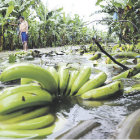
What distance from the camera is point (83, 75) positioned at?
6.19 feet

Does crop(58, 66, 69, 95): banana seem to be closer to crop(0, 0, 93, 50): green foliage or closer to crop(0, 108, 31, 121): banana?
crop(0, 108, 31, 121): banana

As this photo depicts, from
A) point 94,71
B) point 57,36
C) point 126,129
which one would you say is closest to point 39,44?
point 57,36

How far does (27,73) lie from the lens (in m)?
1.31

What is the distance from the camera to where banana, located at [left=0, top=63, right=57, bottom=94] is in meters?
1.24

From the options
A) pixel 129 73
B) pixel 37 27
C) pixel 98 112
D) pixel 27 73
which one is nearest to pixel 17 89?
pixel 27 73

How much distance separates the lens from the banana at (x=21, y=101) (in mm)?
1191

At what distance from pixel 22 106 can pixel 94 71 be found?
1.98 meters

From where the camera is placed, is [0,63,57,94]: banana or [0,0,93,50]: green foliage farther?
[0,0,93,50]: green foliage

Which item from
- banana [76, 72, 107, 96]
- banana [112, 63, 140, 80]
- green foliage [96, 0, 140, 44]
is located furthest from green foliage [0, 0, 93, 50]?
banana [76, 72, 107, 96]

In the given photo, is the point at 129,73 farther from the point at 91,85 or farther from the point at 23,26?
the point at 23,26

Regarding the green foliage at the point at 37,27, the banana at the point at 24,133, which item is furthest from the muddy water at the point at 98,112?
the green foliage at the point at 37,27

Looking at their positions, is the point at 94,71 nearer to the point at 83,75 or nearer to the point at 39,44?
the point at 83,75

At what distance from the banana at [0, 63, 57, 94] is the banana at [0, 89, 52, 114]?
0.34 feet

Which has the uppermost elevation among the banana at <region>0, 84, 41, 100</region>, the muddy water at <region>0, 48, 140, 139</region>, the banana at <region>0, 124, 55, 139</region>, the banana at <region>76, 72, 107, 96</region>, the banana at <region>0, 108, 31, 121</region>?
the banana at <region>0, 84, 41, 100</region>
